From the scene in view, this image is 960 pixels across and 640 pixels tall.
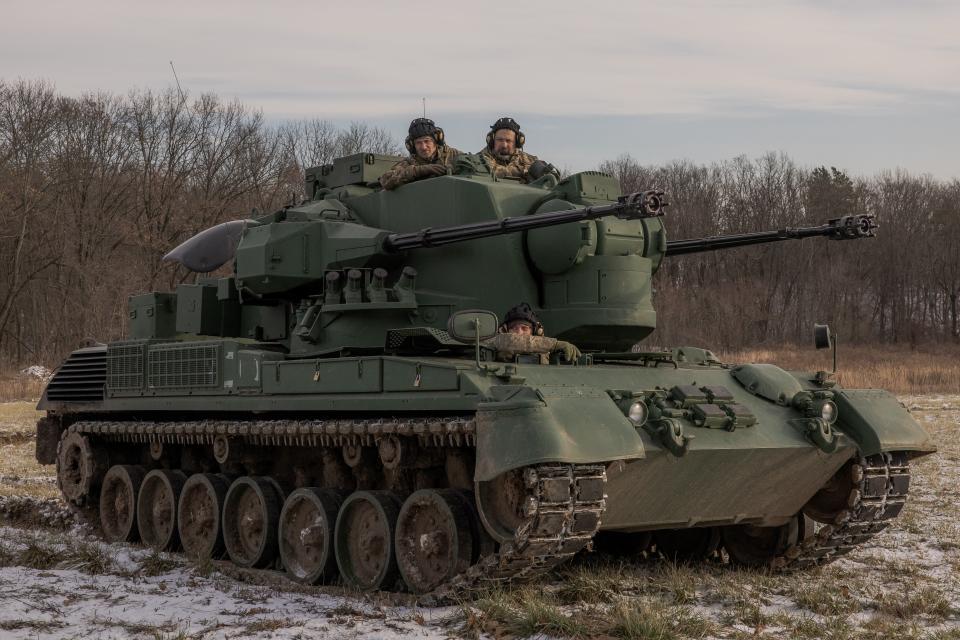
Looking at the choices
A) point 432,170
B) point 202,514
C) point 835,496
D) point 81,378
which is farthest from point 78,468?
point 835,496

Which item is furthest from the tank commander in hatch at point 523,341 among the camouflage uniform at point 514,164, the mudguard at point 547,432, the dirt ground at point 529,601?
the camouflage uniform at point 514,164

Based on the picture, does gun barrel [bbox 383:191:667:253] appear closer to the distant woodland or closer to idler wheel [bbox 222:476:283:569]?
idler wheel [bbox 222:476:283:569]

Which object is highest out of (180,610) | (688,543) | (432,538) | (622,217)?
(622,217)

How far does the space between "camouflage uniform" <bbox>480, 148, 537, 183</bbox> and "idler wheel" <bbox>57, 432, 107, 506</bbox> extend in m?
5.71

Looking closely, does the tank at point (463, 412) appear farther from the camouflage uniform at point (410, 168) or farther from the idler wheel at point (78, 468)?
the idler wheel at point (78, 468)

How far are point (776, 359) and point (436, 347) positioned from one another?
29.5 m

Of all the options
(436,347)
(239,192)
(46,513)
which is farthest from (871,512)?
(239,192)

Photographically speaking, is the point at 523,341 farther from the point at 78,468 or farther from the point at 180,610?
the point at 78,468

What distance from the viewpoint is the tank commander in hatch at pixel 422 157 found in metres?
11.8

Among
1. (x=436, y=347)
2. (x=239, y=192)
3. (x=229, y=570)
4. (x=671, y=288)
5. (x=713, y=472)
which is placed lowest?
(x=229, y=570)

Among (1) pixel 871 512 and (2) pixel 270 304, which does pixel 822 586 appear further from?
(2) pixel 270 304

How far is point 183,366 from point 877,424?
654cm

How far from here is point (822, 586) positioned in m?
9.80

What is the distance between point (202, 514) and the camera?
12516 millimetres
